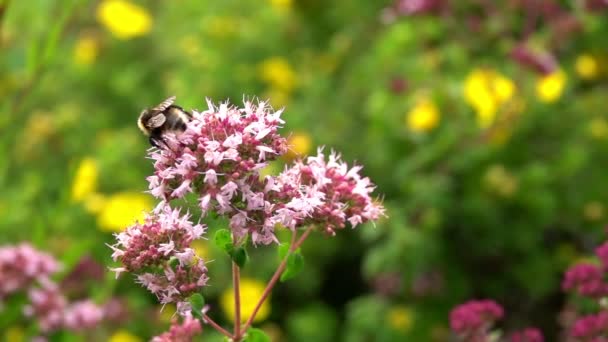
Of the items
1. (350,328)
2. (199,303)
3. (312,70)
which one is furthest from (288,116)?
(199,303)

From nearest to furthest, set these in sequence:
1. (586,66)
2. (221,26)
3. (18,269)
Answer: (18,269)
(586,66)
(221,26)

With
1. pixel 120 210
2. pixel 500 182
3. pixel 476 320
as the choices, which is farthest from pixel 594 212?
pixel 120 210

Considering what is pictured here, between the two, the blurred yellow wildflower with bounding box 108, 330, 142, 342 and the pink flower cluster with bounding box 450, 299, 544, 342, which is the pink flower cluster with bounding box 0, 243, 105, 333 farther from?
the pink flower cluster with bounding box 450, 299, 544, 342

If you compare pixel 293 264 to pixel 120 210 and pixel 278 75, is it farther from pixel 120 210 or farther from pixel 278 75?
pixel 278 75

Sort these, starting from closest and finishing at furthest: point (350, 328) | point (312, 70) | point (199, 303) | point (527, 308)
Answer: point (199, 303) → point (350, 328) → point (527, 308) → point (312, 70)

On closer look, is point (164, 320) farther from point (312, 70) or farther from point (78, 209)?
point (312, 70)

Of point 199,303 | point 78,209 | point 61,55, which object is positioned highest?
point 61,55

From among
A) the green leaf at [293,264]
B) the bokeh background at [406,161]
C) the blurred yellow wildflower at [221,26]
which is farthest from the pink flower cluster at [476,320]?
the blurred yellow wildflower at [221,26]

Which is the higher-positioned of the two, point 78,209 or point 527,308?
point 78,209
